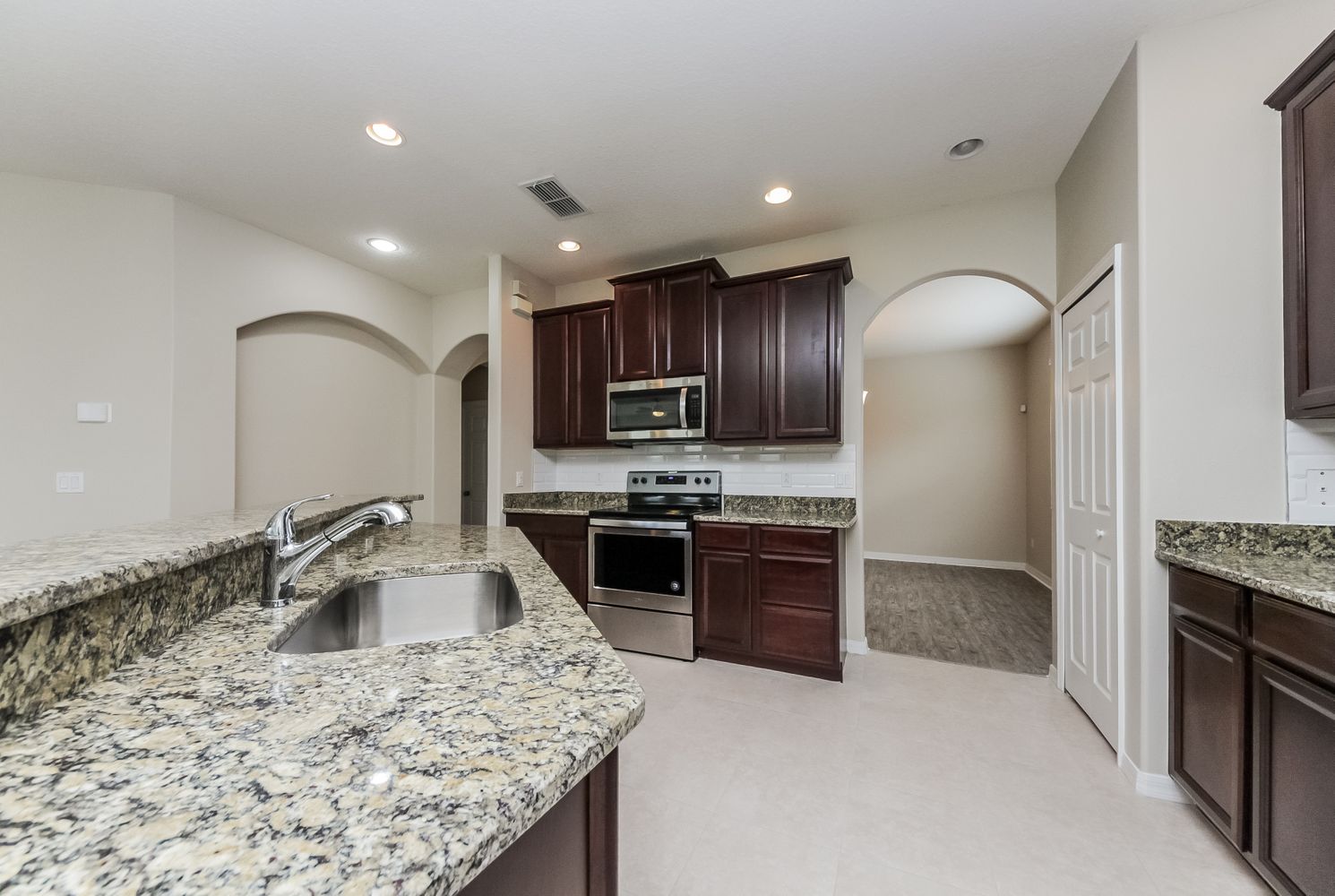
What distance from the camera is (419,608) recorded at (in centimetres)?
141

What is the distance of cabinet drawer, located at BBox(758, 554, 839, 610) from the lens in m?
2.81

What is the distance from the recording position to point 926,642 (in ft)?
11.0

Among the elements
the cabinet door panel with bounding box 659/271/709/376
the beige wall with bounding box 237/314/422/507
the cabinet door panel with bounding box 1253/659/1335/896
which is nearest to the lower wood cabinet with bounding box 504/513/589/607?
the cabinet door panel with bounding box 659/271/709/376

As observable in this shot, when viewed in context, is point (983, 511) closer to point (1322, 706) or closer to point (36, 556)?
point (1322, 706)

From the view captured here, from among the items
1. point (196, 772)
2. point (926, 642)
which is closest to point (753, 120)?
point (196, 772)

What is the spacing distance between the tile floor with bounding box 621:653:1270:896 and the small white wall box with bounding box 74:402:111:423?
10.5 feet

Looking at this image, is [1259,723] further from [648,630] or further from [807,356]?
[648,630]

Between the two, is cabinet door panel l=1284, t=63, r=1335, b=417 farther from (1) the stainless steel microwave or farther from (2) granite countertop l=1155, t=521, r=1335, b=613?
(1) the stainless steel microwave

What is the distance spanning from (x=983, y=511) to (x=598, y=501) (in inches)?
181

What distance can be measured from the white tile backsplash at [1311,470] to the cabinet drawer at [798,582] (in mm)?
1687

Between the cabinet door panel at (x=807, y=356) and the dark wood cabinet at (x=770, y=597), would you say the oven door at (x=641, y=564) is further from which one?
the cabinet door panel at (x=807, y=356)

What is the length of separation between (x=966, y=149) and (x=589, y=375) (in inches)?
101

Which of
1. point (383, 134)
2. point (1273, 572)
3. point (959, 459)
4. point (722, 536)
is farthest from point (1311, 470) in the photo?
point (959, 459)

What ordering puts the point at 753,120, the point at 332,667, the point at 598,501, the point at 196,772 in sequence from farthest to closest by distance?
the point at 598,501 < the point at 753,120 < the point at 332,667 < the point at 196,772
